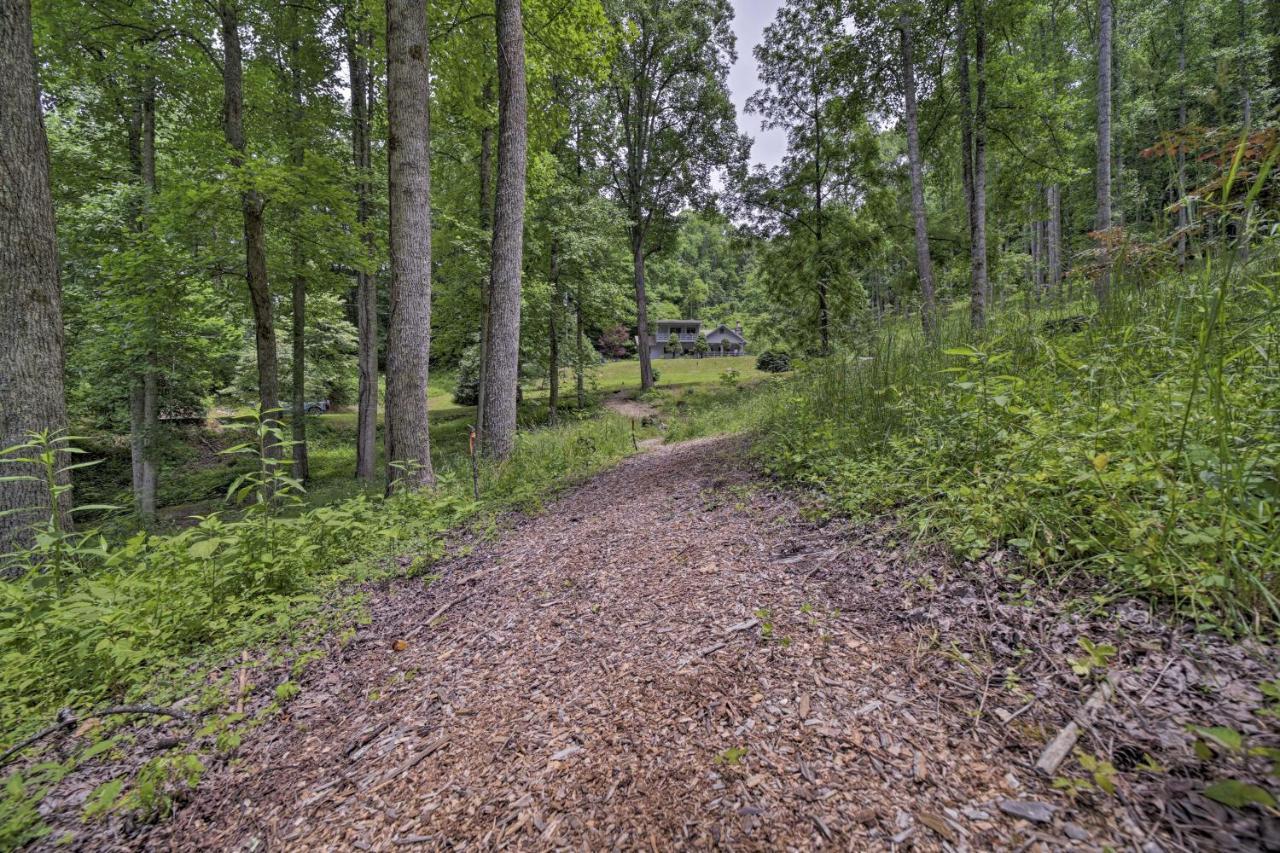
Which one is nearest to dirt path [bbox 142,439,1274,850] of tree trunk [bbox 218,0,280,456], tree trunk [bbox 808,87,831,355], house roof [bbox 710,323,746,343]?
tree trunk [bbox 218,0,280,456]

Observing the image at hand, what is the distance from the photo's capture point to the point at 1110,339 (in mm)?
2635

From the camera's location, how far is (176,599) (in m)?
2.50

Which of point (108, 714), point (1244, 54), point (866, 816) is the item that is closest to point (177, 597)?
point (108, 714)

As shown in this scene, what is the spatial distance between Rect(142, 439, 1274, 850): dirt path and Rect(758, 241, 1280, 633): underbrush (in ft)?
1.38

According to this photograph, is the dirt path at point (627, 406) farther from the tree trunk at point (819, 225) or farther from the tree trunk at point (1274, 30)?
the tree trunk at point (1274, 30)

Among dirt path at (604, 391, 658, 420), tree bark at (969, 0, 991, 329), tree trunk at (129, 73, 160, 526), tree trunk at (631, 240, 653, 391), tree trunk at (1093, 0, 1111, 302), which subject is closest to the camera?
tree trunk at (1093, 0, 1111, 302)

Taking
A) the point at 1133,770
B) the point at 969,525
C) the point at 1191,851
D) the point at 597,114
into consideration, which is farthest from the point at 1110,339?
the point at 597,114

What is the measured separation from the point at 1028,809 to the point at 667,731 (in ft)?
2.96

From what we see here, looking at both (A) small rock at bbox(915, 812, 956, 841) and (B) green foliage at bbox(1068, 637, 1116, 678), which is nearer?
(A) small rock at bbox(915, 812, 956, 841)

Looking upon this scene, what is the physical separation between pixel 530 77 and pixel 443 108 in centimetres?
175

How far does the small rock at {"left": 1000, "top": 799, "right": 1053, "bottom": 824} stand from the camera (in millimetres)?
1019

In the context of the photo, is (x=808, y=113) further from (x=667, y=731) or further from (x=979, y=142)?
(x=667, y=731)

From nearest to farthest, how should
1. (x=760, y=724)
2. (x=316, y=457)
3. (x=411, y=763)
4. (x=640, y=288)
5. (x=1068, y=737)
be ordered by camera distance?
(x=1068, y=737) → (x=760, y=724) → (x=411, y=763) → (x=316, y=457) → (x=640, y=288)

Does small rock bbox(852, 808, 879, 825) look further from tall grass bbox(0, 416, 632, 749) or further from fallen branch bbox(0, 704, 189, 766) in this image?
tall grass bbox(0, 416, 632, 749)
